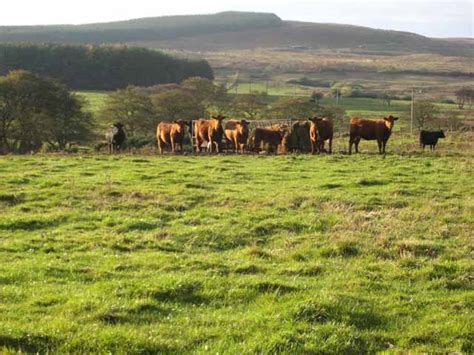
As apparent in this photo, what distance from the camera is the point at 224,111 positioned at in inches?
2259

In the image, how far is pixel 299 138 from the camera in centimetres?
3123

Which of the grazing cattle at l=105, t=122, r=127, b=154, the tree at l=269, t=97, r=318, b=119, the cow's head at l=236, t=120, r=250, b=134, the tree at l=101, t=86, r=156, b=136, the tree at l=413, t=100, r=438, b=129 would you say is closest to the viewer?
the cow's head at l=236, t=120, r=250, b=134

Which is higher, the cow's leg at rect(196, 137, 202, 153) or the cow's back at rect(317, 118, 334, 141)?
the cow's back at rect(317, 118, 334, 141)

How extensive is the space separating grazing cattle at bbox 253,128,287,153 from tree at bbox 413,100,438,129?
22586mm

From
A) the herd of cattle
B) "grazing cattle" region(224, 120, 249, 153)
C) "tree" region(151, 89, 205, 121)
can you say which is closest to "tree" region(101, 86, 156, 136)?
→ "tree" region(151, 89, 205, 121)

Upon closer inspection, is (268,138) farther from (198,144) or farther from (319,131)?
(198,144)

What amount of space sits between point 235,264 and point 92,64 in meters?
89.1

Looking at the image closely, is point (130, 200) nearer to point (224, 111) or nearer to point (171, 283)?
point (171, 283)

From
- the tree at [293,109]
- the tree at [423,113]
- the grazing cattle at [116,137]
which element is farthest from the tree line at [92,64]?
the grazing cattle at [116,137]

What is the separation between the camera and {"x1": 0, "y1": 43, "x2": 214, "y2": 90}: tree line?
91375mm

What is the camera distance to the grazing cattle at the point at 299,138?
102 ft

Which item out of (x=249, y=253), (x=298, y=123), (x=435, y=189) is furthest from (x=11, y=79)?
(x=249, y=253)

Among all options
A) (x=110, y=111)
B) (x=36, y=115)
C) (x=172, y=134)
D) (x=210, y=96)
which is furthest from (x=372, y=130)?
(x=210, y=96)

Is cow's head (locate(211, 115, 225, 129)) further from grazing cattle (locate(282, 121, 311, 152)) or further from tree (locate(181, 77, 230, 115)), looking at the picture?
tree (locate(181, 77, 230, 115))
